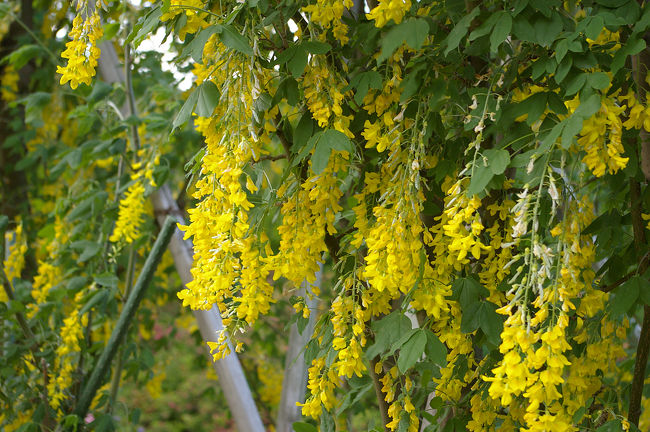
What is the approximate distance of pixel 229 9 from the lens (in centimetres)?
103

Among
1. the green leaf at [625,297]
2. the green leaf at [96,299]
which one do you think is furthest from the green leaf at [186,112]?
the green leaf at [96,299]

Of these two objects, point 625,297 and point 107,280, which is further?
point 107,280

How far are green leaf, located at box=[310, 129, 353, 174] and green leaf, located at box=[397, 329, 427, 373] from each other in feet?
0.92

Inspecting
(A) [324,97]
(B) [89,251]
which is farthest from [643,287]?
(B) [89,251]

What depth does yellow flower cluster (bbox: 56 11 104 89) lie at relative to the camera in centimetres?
103

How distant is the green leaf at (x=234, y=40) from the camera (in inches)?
35.2

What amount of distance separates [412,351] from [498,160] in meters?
0.29

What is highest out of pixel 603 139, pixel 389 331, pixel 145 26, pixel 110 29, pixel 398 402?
pixel 110 29

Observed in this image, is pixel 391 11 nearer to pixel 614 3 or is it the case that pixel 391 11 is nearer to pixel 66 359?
pixel 614 3

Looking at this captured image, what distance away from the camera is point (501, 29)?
86cm

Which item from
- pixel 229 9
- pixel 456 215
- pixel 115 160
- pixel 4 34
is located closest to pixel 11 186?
pixel 4 34

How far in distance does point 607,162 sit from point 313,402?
565mm

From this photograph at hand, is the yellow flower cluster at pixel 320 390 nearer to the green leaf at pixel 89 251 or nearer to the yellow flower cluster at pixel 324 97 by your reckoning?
the yellow flower cluster at pixel 324 97

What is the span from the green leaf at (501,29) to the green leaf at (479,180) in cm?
16
